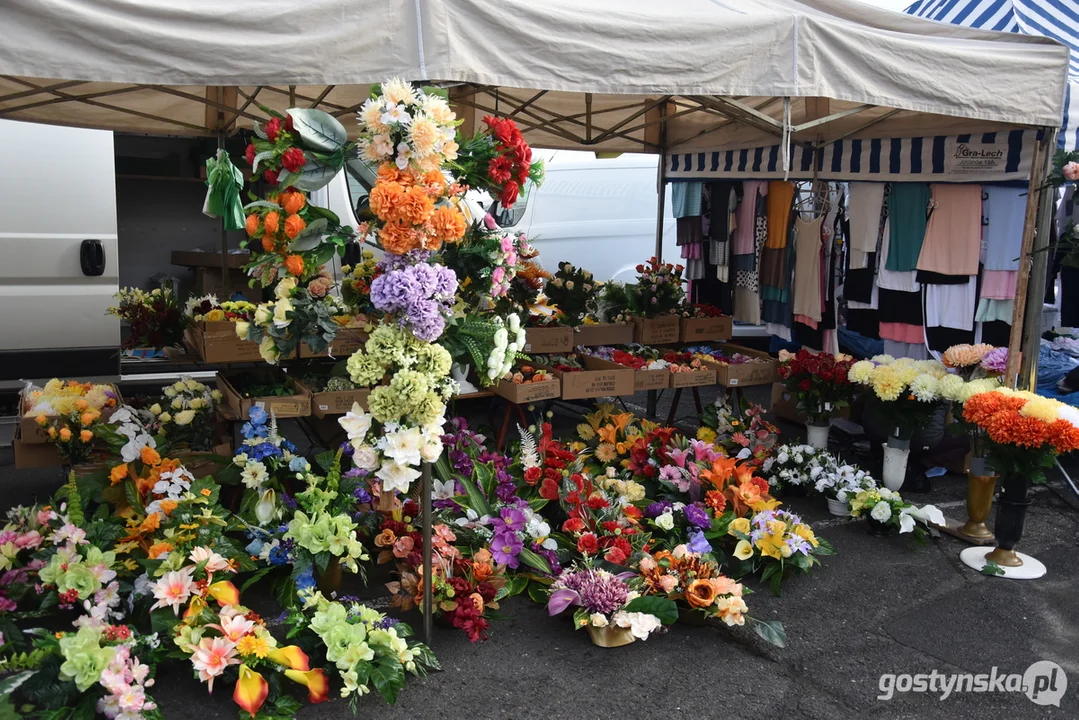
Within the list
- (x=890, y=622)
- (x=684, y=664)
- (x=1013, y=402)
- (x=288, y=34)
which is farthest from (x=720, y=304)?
(x=288, y=34)

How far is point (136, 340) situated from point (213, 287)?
1985 mm

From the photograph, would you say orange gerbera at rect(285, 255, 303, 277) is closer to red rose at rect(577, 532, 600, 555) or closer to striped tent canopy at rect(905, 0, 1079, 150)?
red rose at rect(577, 532, 600, 555)

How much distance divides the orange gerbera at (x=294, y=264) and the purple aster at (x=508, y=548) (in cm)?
141

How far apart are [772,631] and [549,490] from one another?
3.93ft

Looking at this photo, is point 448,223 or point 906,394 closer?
point 448,223

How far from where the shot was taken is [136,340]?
5.73 meters

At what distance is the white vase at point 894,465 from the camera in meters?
4.64

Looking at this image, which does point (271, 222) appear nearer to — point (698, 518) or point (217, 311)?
point (698, 518)

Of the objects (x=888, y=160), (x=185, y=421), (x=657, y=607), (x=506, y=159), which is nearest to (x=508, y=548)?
(x=657, y=607)

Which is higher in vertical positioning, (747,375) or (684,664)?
(747,375)

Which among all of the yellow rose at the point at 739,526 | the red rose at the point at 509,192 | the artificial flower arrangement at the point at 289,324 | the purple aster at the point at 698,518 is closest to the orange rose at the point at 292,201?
the artificial flower arrangement at the point at 289,324

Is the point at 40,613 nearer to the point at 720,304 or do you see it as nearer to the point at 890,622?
the point at 890,622

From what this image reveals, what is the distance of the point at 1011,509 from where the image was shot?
380 cm

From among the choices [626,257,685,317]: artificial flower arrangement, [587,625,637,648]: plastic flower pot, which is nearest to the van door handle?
[626,257,685,317]: artificial flower arrangement
